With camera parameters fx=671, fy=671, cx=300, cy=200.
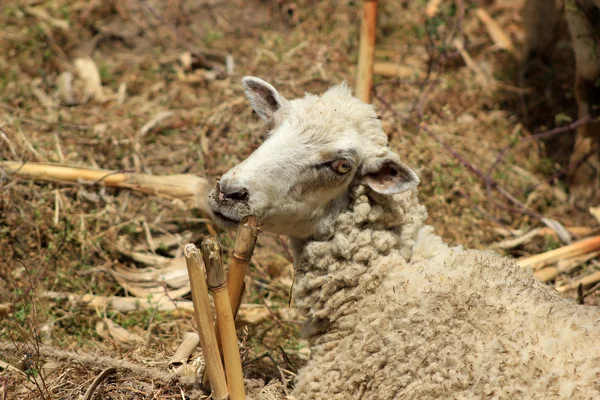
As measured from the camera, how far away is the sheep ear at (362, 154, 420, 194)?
3.37 m

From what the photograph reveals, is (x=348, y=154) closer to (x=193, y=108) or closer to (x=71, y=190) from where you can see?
(x=71, y=190)

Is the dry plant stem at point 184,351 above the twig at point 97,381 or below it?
below

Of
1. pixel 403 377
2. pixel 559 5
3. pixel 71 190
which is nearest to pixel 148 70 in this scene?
pixel 71 190

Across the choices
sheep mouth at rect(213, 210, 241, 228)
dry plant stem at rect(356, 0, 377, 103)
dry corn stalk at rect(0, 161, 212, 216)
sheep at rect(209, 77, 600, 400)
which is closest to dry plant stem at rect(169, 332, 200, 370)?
sheep at rect(209, 77, 600, 400)

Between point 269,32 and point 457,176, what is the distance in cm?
323

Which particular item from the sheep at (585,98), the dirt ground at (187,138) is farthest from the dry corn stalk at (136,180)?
the sheep at (585,98)

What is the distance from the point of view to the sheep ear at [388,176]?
3369mm

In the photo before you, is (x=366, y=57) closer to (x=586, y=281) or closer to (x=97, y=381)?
(x=586, y=281)

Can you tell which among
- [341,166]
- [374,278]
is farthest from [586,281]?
[341,166]

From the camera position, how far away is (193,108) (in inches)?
265

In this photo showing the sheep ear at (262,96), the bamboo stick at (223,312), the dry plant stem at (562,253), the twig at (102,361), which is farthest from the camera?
the dry plant stem at (562,253)

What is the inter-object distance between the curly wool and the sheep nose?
496mm

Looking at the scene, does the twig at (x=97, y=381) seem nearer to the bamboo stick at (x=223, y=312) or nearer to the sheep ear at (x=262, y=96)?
the bamboo stick at (x=223, y=312)

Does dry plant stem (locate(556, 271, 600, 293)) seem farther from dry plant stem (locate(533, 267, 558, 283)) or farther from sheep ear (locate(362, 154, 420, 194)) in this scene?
sheep ear (locate(362, 154, 420, 194))
